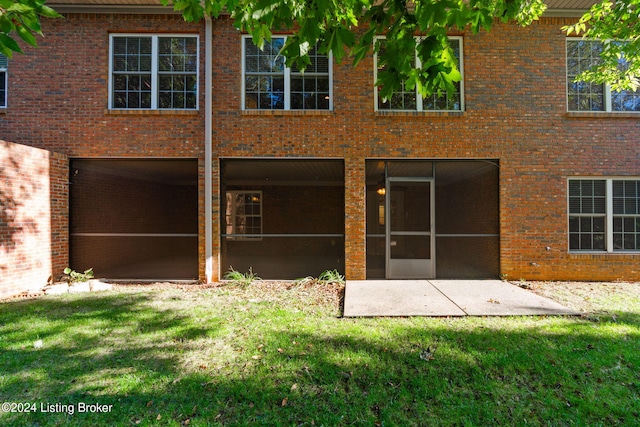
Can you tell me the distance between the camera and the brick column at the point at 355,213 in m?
6.93

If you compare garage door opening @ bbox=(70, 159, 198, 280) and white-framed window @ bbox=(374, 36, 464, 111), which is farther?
garage door opening @ bbox=(70, 159, 198, 280)

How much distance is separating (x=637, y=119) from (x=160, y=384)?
34.6 feet

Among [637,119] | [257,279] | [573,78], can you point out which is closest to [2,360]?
[257,279]

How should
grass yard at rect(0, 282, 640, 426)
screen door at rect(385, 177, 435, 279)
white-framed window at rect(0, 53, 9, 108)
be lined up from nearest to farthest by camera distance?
grass yard at rect(0, 282, 640, 426) < white-framed window at rect(0, 53, 9, 108) < screen door at rect(385, 177, 435, 279)

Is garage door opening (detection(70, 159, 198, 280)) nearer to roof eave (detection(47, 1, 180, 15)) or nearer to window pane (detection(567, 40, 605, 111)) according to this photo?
roof eave (detection(47, 1, 180, 15))

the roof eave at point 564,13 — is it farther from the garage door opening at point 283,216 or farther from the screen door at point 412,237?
the garage door opening at point 283,216

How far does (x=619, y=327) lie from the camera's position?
426 centimetres

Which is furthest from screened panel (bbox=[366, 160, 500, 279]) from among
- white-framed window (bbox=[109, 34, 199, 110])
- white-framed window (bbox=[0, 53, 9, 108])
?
white-framed window (bbox=[0, 53, 9, 108])

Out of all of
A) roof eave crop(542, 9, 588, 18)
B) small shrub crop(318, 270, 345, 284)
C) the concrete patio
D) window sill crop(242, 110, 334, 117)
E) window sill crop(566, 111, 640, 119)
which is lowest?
the concrete patio

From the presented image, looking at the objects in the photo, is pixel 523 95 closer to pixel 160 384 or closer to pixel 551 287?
pixel 551 287

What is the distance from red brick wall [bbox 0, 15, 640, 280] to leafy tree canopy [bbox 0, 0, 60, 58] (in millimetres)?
4296

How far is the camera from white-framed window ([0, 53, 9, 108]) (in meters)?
6.77

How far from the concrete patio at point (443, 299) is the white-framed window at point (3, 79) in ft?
29.3

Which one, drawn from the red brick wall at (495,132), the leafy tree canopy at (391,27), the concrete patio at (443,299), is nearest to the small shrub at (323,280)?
the concrete patio at (443,299)
